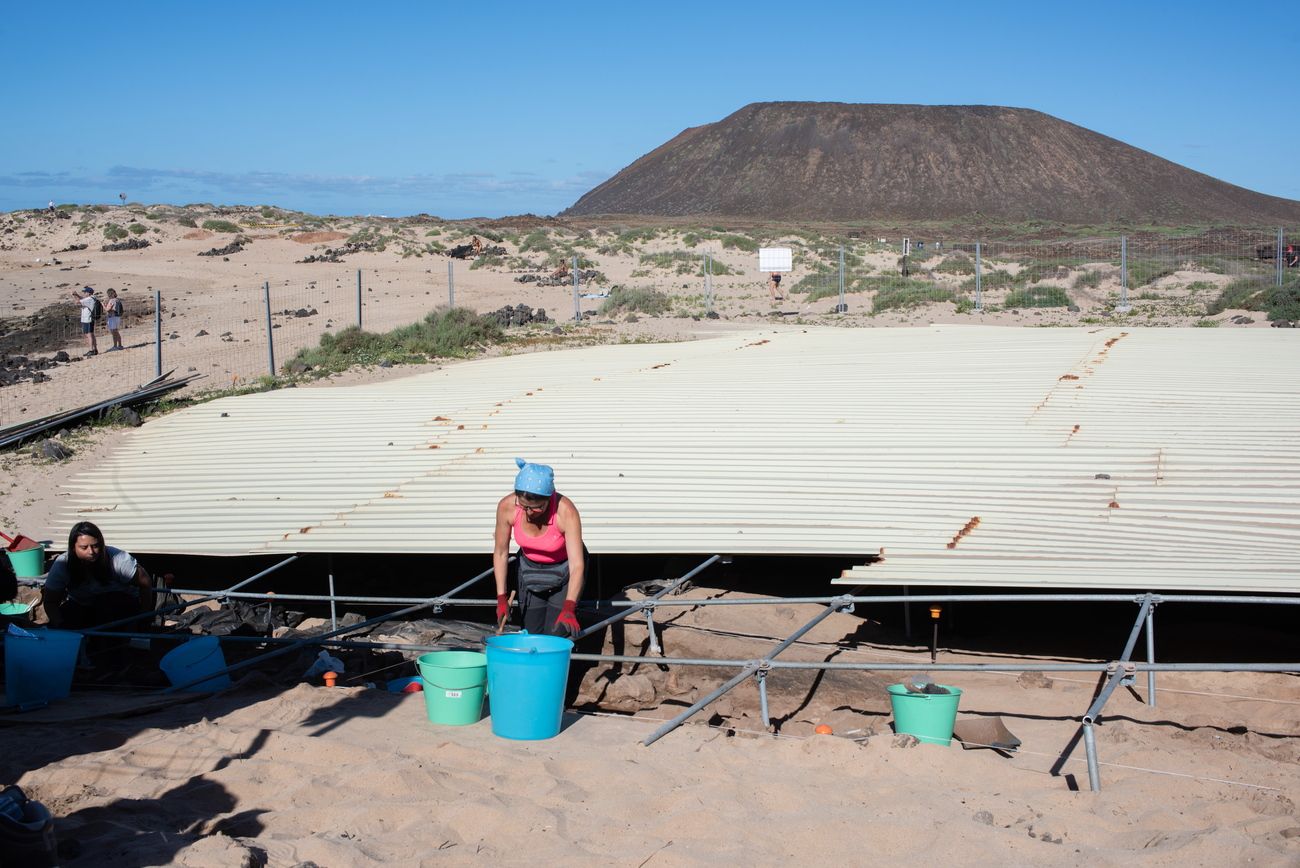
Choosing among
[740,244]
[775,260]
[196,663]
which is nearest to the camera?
[196,663]

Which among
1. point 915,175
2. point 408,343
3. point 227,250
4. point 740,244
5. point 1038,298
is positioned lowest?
point 408,343

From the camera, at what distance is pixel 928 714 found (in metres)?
5.43

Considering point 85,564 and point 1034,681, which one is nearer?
point 1034,681

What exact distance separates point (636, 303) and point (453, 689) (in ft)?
68.3

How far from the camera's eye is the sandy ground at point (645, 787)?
4.28m

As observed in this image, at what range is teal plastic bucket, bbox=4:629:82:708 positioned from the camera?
617cm

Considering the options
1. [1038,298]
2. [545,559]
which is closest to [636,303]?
[1038,298]

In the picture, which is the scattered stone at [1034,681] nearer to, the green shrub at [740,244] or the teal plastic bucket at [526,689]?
the teal plastic bucket at [526,689]

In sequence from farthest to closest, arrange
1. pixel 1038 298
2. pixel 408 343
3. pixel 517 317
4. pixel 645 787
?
pixel 1038 298 < pixel 517 317 < pixel 408 343 < pixel 645 787

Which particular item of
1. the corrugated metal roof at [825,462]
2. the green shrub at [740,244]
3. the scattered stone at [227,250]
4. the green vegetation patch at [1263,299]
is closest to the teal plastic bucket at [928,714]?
the corrugated metal roof at [825,462]

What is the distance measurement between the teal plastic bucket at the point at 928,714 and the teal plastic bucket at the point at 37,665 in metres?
4.14

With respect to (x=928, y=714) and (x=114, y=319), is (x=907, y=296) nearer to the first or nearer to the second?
(x=114, y=319)

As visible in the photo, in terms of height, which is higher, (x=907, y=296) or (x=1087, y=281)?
(x=1087, y=281)

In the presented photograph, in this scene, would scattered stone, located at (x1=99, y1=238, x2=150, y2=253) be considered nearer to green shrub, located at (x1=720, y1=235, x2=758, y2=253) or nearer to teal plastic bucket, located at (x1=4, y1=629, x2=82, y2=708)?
green shrub, located at (x1=720, y1=235, x2=758, y2=253)
